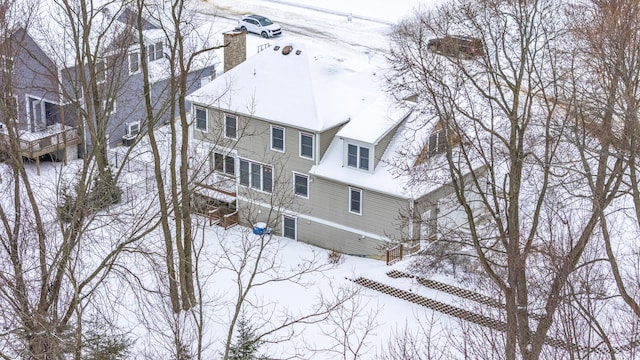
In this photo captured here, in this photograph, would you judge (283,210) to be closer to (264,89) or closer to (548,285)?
(264,89)

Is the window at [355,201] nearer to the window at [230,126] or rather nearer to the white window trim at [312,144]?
the white window trim at [312,144]

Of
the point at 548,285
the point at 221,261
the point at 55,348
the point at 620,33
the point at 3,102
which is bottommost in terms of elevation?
the point at 221,261

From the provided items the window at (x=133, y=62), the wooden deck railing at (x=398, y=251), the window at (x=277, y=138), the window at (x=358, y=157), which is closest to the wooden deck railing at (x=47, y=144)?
the window at (x=133, y=62)

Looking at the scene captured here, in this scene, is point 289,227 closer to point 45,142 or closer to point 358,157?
point 358,157

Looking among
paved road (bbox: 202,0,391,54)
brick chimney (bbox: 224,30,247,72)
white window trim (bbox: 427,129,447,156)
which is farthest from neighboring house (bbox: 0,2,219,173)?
paved road (bbox: 202,0,391,54)

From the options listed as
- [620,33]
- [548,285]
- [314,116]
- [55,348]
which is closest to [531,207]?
[314,116]

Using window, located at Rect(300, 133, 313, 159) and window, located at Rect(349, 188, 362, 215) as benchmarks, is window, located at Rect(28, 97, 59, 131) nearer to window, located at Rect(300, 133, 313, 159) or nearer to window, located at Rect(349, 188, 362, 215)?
window, located at Rect(300, 133, 313, 159)

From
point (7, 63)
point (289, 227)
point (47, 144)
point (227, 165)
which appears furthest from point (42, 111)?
point (7, 63)
